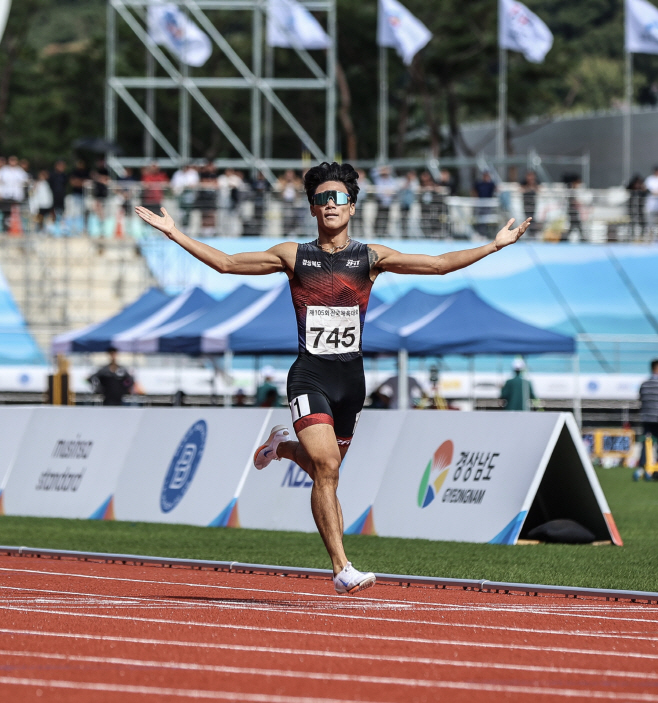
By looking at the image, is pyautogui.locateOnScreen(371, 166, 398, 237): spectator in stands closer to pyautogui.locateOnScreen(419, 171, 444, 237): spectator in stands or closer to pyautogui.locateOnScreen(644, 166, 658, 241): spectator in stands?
pyautogui.locateOnScreen(419, 171, 444, 237): spectator in stands

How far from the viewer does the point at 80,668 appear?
5957mm

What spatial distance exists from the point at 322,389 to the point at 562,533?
5403 millimetres

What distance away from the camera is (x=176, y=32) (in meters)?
43.8

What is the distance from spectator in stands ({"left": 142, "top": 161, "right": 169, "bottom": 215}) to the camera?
33.7 meters

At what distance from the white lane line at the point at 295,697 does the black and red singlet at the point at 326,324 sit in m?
3.22

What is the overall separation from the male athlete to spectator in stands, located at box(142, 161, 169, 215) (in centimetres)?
2459

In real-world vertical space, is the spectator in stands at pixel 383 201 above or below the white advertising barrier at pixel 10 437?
above

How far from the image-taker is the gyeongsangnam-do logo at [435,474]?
13977 millimetres

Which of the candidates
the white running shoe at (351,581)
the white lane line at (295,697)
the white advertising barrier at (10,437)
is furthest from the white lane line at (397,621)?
the white advertising barrier at (10,437)

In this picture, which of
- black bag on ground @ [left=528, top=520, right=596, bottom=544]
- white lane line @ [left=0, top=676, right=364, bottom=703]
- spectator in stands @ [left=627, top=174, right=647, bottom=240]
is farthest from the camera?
spectator in stands @ [left=627, top=174, right=647, bottom=240]

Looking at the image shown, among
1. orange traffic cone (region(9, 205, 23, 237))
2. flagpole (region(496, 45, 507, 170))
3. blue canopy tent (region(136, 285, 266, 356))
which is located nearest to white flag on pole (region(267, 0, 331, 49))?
flagpole (region(496, 45, 507, 170))

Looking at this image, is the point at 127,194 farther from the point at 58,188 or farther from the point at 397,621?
the point at 397,621

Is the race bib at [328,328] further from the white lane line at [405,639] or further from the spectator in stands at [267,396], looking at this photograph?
the spectator in stands at [267,396]

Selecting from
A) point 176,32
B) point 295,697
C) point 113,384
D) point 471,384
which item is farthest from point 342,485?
point 176,32
